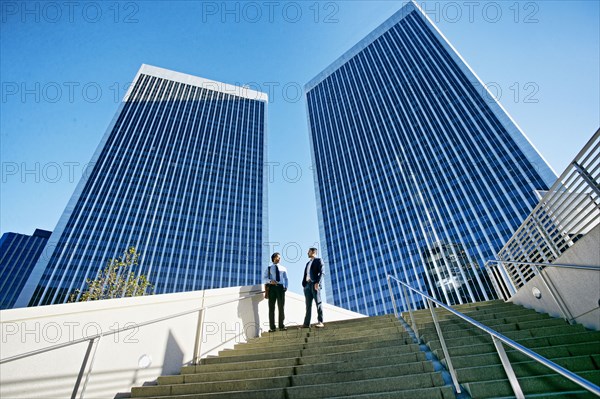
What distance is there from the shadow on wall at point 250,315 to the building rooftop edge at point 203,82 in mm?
98879

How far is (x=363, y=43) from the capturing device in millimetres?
95250

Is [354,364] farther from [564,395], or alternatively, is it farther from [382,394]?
[564,395]

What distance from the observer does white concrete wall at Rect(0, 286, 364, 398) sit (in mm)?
3434

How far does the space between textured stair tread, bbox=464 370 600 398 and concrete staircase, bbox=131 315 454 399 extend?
0.27 m

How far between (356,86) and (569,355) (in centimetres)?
9621

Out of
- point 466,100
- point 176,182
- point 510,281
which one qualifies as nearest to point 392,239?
point 466,100

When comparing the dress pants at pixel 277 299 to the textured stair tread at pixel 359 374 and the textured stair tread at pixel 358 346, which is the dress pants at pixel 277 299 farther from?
the textured stair tread at pixel 359 374

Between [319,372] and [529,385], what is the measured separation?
2.21m

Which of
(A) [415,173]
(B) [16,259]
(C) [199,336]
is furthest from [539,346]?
(B) [16,259]

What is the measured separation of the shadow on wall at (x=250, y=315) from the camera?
21.1ft

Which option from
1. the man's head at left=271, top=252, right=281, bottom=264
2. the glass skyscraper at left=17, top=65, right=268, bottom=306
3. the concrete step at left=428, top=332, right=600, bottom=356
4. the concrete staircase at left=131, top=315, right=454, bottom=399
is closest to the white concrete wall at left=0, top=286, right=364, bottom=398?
the concrete staircase at left=131, top=315, right=454, bottom=399

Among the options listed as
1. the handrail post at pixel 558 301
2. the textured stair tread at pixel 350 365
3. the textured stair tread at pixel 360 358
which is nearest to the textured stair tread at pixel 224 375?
the textured stair tread at pixel 350 365

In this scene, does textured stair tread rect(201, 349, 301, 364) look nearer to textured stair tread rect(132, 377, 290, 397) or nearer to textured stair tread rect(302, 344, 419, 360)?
textured stair tread rect(302, 344, 419, 360)

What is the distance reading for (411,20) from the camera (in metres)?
85.1
